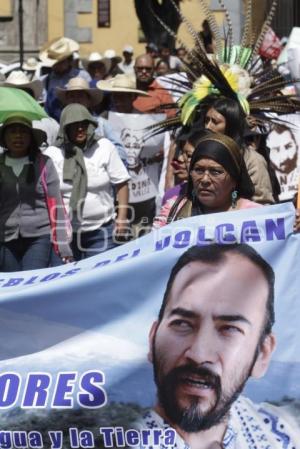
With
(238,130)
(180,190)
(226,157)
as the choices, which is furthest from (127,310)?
(238,130)

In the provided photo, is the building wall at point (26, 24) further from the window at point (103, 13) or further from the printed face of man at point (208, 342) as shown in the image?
the printed face of man at point (208, 342)

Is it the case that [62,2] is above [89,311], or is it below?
below

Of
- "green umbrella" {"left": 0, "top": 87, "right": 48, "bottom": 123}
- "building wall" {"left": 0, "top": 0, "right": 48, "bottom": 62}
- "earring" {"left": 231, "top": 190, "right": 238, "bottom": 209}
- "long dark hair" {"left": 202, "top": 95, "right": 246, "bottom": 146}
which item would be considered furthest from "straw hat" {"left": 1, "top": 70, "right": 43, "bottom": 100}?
"building wall" {"left": 0, "top": 0, "right": 48, "bottom": 62}

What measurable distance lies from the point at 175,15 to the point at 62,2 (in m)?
3.77

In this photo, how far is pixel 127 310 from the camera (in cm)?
623

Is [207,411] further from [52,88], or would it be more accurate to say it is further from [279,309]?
[52,88]

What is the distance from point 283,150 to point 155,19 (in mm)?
13445

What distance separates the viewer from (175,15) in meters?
23.6

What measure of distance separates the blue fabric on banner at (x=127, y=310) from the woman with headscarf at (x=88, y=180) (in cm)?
317

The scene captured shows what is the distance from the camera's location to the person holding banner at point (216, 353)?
6.02 m

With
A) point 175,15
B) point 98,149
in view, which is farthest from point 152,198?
point 175,15

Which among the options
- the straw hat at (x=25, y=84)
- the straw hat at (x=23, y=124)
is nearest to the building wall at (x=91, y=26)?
the straw hat at (x=25, y=84)

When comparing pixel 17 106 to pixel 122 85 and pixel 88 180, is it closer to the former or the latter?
pixel 88 180

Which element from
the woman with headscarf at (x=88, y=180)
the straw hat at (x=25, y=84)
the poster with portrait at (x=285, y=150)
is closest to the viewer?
the woman with headscarf at (x=88, y=180)
